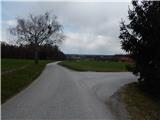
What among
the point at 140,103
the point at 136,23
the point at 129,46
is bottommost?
the point at 140,103

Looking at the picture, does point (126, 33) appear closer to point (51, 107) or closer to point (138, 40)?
point (138, 40)

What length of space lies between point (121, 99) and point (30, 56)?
86802 mm

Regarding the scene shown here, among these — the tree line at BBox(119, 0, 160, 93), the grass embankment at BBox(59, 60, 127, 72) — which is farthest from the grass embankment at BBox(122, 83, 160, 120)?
the grass embankment at BBox(59, 60, 127, 72)

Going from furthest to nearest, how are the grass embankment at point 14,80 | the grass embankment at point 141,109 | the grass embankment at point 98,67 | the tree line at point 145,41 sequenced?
1. the grass embankment at point 98,67
2. the tree line at point 145,41
3. the grass embankment at point 14,80
4. the grass embankment at point 141,109

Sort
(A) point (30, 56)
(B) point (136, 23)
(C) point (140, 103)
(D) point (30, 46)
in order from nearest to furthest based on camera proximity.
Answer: (C) point (140, 103) → (B) point (136, 23) → (D) point (30, 46) → (A) point (30, 56)

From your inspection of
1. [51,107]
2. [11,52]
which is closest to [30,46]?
[11,52]

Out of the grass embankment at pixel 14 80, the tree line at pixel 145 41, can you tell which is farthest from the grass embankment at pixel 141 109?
the grass embankment at pixel 14 80

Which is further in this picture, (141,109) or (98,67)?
(98,67)

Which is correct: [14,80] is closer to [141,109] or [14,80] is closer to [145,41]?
[145,41]

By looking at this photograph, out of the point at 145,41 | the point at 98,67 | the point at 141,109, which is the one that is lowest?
the point at 98,67

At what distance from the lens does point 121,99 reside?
14555 mm

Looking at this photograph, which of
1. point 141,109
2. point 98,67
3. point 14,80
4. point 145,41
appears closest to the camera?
point 141,109

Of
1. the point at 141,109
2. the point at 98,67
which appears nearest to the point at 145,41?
the point at 141,109

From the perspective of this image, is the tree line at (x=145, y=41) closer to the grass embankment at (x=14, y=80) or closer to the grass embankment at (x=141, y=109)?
the grass embankment at (x=141, y=109)
